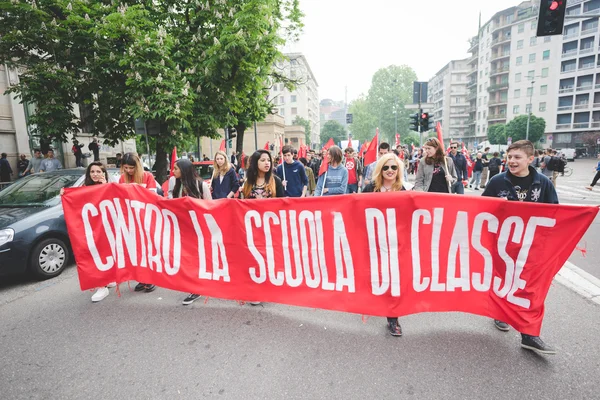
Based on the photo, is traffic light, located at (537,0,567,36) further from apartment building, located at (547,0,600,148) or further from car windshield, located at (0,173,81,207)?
apartment building, located at (547,0,600,148)

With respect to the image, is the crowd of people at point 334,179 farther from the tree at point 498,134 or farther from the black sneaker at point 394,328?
the tree at point 498,134

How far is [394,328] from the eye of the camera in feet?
11.0

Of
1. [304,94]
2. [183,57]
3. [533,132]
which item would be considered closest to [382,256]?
[183,57]

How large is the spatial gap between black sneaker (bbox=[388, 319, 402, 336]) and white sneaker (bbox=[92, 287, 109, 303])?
3.59 m

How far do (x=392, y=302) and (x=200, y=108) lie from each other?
9.69m

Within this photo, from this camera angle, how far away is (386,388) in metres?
2.58

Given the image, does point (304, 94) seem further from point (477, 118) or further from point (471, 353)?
point (471, 353)

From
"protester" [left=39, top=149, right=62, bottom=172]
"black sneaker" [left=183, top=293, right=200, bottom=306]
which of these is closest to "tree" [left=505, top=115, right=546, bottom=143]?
"protester" [left=39, top=149, right=62, bottom=172]

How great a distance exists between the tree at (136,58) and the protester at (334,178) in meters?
5.28

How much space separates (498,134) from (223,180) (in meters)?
63.5

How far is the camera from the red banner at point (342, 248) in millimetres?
3027

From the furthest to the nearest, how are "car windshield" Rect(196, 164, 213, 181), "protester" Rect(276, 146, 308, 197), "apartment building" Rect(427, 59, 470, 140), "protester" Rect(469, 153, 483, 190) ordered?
"apartment building" Rect(427, 59, 470, 140) < "protester" Rect(469, 153, 483, 190) < "car windshield" Rect(196, 164, 213, 181) < "protester" Rect(276, 146, 308, 197)

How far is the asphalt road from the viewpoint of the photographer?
259 centimetres

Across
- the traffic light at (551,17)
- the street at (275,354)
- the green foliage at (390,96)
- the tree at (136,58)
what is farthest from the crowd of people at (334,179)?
the green foliage at (390,96)
